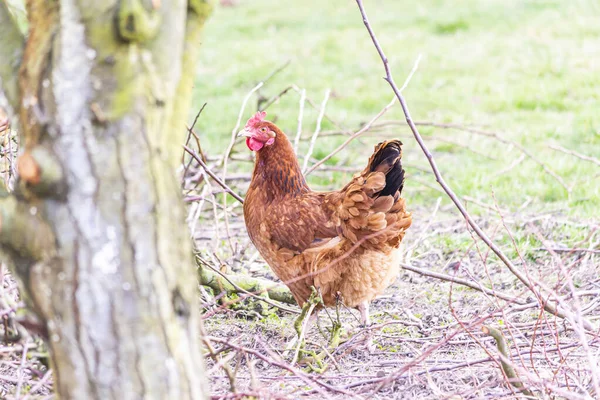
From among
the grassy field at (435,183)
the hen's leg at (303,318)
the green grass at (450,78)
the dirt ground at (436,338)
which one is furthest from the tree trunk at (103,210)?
the green grass at (450,78)

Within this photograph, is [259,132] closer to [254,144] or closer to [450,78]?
[254,144]

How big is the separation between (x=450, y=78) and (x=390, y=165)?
20.1ft

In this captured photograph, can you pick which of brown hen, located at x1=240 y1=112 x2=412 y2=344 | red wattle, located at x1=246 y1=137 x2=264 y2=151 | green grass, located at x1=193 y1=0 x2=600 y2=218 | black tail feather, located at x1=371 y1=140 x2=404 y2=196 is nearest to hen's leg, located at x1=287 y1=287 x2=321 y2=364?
brown hen, located at x1=240 y1=112 x2=412 y2=344

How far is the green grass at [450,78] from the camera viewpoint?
6.12m

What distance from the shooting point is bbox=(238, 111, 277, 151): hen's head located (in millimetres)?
3930

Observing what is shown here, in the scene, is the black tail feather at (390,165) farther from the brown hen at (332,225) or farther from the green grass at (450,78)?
the green grass at (450,78)

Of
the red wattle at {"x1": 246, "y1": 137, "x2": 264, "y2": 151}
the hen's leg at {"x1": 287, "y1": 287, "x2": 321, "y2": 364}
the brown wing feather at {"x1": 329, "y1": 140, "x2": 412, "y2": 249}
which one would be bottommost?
the hen's leg at {"x1": 287, "y1": 287, "x2": 321, "y2": 364}

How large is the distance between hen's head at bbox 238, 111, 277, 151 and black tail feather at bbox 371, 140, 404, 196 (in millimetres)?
682

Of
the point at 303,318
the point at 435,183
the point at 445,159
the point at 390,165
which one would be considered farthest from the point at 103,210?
the point at 445,159

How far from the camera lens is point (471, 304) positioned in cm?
397

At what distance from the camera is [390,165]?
11.3 ft

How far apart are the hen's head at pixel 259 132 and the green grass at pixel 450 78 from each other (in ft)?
6.14

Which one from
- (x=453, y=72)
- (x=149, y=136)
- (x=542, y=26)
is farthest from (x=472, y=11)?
(x=149, y=136)

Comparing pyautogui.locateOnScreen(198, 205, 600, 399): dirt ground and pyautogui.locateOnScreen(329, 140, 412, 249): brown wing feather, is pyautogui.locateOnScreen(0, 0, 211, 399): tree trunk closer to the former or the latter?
pyautogui.locateOnScreen(198, 205, 600, 399): dirt ground
